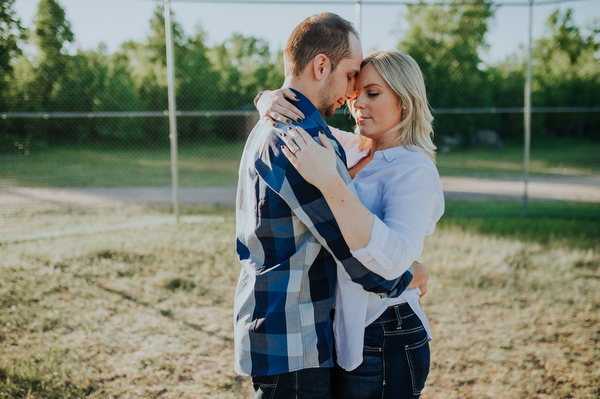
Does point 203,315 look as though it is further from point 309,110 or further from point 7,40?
point 7,40

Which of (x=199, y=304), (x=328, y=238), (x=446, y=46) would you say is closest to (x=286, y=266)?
(x=328, y=238)

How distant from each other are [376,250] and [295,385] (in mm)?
502

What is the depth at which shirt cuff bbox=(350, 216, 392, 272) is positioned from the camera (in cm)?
119

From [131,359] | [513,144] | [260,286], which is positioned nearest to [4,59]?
[131,359]

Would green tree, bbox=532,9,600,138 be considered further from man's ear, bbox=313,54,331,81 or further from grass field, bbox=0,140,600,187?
man's ear, bbox=313,54,331,81

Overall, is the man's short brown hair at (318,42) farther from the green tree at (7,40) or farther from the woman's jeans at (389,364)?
the green tree at (7,40)

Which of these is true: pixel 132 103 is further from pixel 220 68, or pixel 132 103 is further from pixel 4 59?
pixel 4 59

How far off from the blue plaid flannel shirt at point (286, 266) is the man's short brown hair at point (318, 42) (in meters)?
0.13

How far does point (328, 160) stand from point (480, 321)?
3.23 meters

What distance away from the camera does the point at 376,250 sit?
3.92 ft

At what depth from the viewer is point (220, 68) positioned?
17719mm

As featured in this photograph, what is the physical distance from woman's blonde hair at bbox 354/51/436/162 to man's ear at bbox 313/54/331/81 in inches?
9.8

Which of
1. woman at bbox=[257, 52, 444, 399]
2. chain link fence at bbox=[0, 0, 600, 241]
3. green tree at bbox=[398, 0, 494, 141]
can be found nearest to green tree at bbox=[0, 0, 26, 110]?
chain link fence at bbox=[0, 0, 600, 241]

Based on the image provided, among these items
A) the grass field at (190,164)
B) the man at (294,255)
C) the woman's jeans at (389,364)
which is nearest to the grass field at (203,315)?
the woman's jeans at (389,364)
